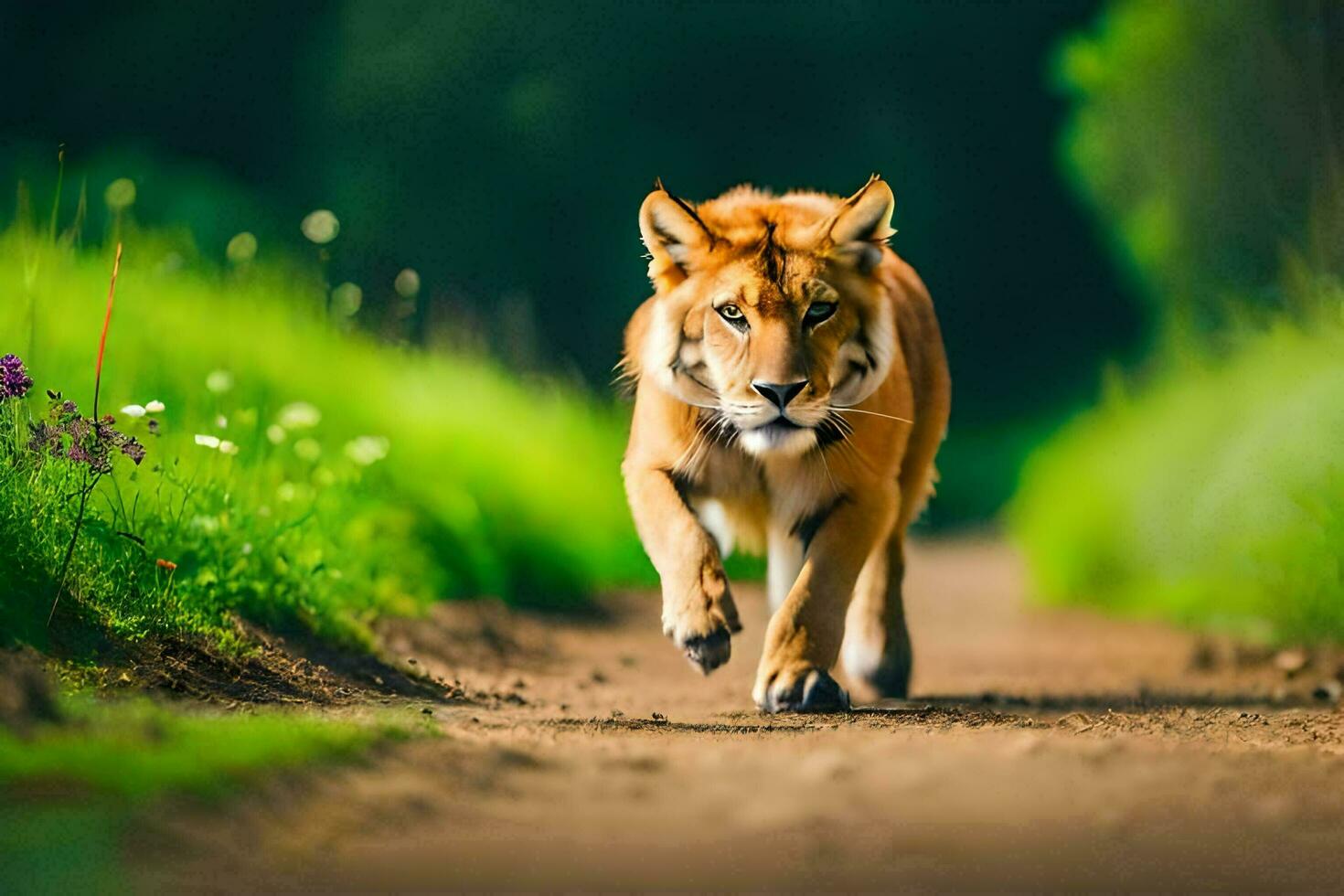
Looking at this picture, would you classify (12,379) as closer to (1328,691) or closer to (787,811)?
(787,811)

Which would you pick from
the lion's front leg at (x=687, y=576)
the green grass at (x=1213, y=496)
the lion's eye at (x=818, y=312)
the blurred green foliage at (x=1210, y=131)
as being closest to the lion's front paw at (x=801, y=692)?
the lion's front leg at (x=687, y=576)

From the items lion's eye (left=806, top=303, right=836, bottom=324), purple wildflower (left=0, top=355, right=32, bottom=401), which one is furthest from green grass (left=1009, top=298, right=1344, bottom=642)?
purple wildflower (left=0, top=355, right=32, bottom=401)

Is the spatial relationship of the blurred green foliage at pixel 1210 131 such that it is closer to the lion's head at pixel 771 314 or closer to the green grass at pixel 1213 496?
the green grass at pixel 1213 496

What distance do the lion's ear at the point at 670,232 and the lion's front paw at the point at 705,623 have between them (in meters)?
1.11

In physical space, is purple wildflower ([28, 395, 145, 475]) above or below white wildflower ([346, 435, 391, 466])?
below

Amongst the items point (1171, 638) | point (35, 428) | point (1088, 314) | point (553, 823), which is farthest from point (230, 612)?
point (1088, 314)

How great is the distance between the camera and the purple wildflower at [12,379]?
4355 mm

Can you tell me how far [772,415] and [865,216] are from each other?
0.80 m

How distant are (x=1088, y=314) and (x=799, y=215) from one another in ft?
45.4

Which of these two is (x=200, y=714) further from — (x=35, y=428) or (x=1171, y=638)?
(x=1171, y=638)

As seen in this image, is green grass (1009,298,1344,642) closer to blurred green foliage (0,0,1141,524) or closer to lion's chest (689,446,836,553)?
lion's chest (689,446,836,553)

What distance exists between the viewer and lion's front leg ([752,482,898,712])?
4.74 meters

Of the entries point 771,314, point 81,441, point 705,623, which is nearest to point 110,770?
point 81,441

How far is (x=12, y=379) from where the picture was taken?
436 centimetres
